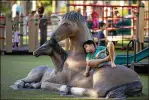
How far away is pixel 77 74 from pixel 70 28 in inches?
29.9

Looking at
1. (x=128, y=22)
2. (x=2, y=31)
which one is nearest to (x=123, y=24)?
(x=128, y=22)

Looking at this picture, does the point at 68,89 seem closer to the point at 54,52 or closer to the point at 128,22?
the point at 54,52

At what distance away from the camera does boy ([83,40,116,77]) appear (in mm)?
7465

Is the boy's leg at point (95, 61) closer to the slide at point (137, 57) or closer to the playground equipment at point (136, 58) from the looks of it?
the playground equipment at point (136, 58)

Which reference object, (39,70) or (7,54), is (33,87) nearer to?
(39,70)

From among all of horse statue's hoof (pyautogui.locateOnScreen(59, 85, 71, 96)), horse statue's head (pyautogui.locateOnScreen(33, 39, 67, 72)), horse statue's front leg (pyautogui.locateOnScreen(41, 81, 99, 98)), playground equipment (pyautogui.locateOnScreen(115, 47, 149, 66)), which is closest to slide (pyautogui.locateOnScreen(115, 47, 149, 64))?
playground equipment (pyautogui.locateOnScreen(115, 47, 149, 66))

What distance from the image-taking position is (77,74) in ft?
25.1

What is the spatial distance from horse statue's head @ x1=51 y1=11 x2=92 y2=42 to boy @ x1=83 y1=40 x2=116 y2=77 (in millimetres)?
257

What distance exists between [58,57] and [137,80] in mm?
1408

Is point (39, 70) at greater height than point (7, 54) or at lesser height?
greater

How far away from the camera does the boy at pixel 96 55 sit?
7.46 meters

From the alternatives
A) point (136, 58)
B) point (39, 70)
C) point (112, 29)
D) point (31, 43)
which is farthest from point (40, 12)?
point (39, 70)

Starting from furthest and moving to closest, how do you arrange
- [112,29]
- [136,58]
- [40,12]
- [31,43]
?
[40,12], [112,29], [31,43], [136,58]

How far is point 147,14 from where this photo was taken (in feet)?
67.8
